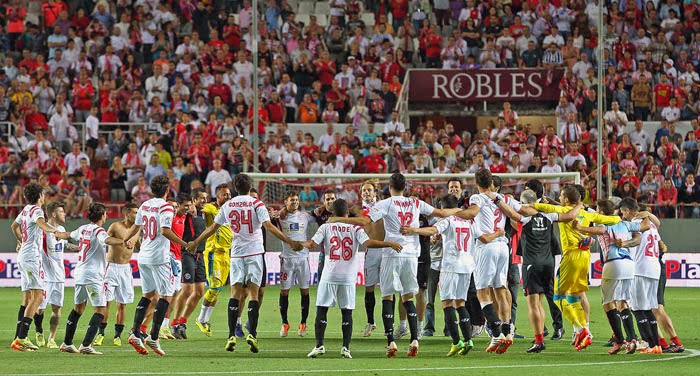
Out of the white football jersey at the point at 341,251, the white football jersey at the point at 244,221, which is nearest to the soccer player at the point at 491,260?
the white football jersey at the point at 341,251

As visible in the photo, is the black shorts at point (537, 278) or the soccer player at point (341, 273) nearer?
the soccer player at point (341, 273)

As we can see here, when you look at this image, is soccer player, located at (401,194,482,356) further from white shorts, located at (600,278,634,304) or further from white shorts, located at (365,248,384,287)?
white shorts, located at (365,248,384,287)

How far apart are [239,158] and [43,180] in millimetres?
4761

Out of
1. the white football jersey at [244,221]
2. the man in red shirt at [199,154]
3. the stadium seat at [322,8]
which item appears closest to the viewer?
the white football jersey at [244,221]

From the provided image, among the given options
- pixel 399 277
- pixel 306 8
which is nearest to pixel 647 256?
pixel 399 277

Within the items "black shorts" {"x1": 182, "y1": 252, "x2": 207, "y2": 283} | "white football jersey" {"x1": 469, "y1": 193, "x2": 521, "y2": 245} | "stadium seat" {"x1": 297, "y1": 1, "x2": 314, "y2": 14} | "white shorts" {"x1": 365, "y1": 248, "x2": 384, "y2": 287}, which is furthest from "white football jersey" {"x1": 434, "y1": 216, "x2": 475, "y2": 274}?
"stadium seat" {"x1": 297, "y1": 1, "x2": 314, "y2": 14}

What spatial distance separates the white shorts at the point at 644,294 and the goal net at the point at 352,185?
10575 millimetres

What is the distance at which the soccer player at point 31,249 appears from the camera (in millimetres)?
16234

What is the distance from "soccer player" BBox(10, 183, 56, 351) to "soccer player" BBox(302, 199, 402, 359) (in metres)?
3.87

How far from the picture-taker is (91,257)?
52.0 feet

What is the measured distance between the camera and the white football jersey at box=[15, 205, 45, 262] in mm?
16469

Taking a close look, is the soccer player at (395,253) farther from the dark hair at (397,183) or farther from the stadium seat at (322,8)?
the stadium seat at (322,8)

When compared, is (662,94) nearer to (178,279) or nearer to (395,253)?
(178,279)

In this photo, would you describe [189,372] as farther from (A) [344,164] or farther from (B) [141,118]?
(B) [141,118]
